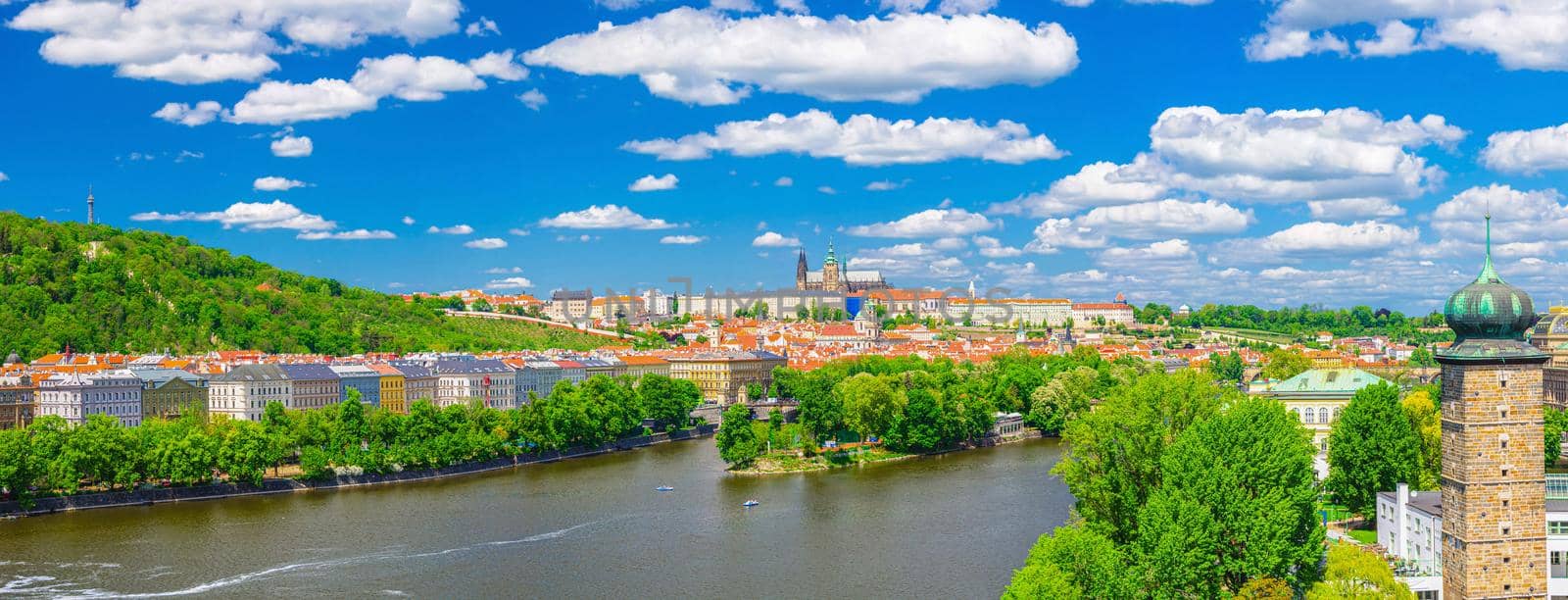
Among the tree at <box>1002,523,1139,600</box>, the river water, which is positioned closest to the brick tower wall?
the tree at <box>1002,523,1139,600</box>

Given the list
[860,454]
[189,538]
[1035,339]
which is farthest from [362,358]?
[1035,339]

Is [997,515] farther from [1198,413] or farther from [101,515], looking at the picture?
[101,515]

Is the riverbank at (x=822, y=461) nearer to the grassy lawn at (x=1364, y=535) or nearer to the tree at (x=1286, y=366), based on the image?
the grassy lawn at (x=1364, y=535)

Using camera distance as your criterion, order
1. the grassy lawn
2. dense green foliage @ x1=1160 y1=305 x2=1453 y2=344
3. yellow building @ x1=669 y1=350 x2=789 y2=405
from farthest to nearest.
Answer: dense green foliage @ x1=1160 y1=305 x2=1453 y2=344
yellow building @ x1=669 y1=350 x2=789 y2=405
the grassy lawn

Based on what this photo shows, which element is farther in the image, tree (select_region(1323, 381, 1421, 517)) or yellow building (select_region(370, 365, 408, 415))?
yellow building (select_region(370, 365, 408, 415))

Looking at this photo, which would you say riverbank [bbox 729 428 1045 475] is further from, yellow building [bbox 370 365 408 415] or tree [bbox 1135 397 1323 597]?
tree [bbox 1135 397 1323 597]

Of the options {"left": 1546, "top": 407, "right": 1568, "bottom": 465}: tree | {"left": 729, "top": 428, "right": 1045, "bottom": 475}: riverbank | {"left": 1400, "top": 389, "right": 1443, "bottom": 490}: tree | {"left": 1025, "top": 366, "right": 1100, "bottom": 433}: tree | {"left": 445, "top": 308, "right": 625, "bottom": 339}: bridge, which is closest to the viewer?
{"left": 1400, "top": 389, "right": 1443, "bottom": 490}: tree

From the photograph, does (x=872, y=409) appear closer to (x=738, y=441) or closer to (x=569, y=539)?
(x=738, y=441)

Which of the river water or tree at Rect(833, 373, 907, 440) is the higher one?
tree at Rect(833, 373, 907, 440)
